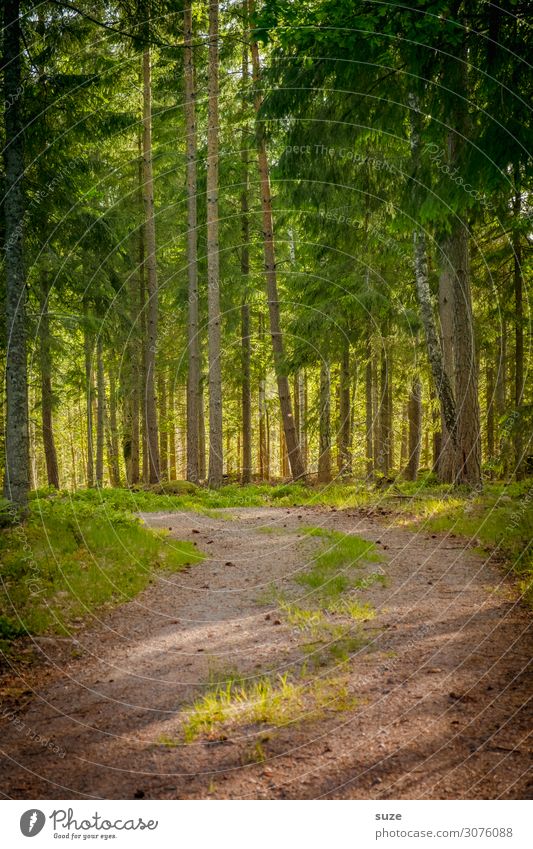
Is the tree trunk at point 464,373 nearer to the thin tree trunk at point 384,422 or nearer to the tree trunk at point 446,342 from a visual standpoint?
the tree trunk at point 446,342

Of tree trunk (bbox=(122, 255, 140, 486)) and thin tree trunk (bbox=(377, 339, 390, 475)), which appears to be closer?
thin tree trunk (bbox=(377, 339, 390, 475))

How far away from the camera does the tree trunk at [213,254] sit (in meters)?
15.9

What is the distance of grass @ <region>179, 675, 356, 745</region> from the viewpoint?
13.1ft

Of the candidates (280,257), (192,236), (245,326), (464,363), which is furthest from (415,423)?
(192,236)

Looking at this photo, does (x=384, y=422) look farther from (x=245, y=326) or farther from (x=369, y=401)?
(x=245, y=326)

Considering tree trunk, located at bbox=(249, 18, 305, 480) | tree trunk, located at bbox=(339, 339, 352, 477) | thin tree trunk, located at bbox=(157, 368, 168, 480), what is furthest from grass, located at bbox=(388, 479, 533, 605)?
thin tree trunk, located at bbox=(157, 368, 168, 480)

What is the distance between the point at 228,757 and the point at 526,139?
21.8 ft

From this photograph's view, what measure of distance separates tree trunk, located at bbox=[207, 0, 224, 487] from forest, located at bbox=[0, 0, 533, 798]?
0.07m

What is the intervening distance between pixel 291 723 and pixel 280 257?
64.5 ft

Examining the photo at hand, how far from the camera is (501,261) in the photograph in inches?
635

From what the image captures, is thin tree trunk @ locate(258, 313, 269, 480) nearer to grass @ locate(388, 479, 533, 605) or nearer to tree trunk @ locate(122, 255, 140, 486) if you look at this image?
tree trunk @ locate(122, 255, 140, 486)

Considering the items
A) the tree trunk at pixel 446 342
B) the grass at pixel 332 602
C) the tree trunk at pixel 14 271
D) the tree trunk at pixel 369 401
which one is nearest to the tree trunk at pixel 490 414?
the tree trunk at pixel 369 401

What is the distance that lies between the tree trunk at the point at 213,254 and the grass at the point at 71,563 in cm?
739
